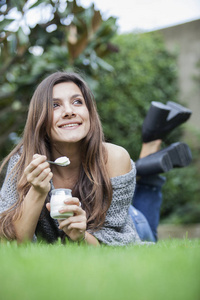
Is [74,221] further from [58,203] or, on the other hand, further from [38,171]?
[38,171]

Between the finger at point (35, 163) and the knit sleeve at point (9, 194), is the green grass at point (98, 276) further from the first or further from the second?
the knit sleeve at point (9, 194)

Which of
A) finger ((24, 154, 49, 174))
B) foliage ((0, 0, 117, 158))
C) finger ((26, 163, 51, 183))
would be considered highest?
foliage ((0, 0, 117, 158))

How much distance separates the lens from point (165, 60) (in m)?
7.19

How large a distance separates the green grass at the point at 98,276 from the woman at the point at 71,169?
0.85m

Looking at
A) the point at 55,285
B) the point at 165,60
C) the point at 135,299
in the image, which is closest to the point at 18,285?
the point at 55,285

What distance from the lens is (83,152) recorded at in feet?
8.16

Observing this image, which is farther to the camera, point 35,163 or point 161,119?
point 161,119

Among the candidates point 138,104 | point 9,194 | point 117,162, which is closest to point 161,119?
point 117,162

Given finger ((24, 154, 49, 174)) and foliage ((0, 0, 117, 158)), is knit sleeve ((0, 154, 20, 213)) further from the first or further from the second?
foliage ((0, 0, 117, 158))

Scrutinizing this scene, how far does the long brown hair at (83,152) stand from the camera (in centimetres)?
232

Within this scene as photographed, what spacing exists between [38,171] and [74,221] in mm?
308

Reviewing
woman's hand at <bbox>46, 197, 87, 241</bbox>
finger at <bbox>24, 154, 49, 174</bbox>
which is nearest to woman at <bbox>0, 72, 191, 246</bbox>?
woman's hand at <bbox>46, 197, 87, 241</bbox>

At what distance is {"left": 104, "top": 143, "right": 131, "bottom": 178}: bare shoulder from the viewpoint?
2492 mm

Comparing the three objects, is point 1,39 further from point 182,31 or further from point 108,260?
point 182,31
